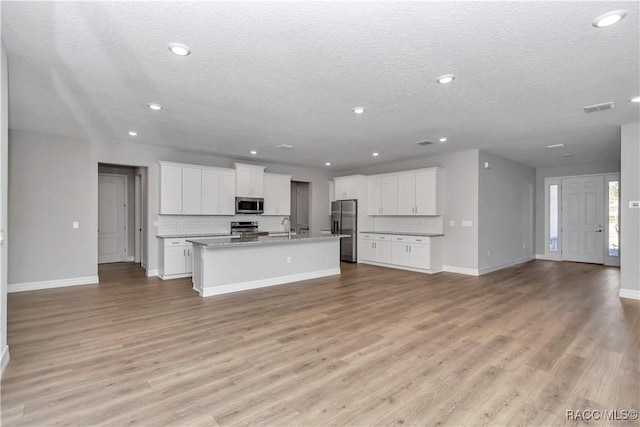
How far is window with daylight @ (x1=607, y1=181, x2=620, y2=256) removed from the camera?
320 inches

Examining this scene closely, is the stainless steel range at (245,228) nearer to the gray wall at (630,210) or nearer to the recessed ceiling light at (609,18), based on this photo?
the recessed ceiling light at (609,18)

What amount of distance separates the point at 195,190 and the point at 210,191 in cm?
32

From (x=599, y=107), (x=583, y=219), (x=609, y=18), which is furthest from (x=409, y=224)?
(x=609, y=18)

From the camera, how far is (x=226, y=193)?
7.30 metres

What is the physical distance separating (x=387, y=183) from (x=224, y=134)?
14.4 feet

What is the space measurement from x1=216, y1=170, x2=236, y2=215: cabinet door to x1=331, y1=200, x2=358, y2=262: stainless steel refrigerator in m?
3.12

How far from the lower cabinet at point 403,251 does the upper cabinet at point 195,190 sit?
3.61 metres

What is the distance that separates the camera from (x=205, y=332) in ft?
11.6

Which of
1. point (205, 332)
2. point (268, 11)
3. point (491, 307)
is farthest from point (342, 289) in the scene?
point (268, 11)

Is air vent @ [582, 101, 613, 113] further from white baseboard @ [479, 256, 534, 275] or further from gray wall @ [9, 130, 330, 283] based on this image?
gray wall @ [9, 130, 330, 283]

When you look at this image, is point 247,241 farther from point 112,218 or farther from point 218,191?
point 112,218

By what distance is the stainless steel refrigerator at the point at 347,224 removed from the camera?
8.85 meters

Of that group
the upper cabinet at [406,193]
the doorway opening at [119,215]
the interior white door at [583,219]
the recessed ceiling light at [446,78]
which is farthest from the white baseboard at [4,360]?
the interior white door at [583,219]

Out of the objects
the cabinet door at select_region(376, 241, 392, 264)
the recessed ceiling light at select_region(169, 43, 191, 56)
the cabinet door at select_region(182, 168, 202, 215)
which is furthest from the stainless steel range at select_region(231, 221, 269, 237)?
the recessed ceiling light at select_region(169, 43, 191, 56)
